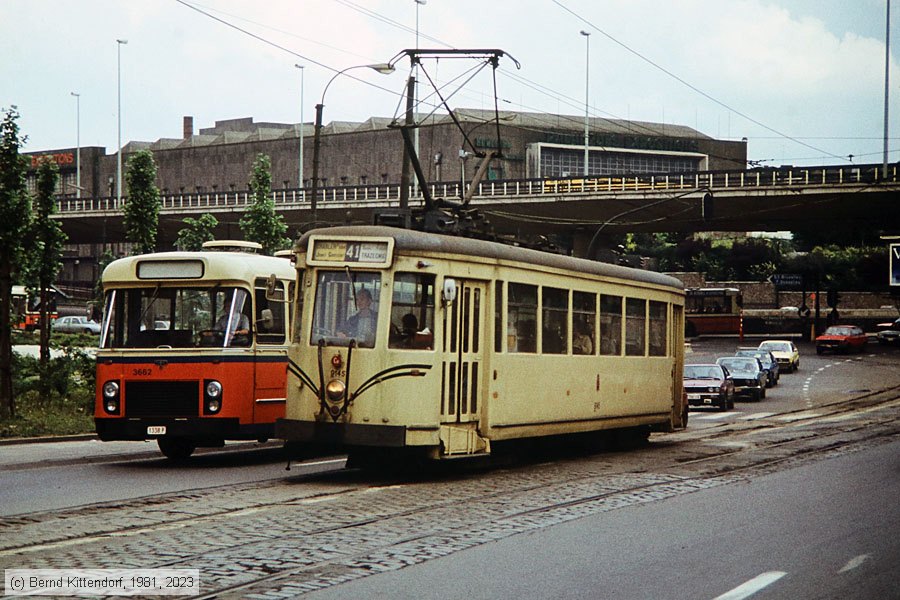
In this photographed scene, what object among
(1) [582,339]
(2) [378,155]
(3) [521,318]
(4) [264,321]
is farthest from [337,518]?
(2) [378,155]

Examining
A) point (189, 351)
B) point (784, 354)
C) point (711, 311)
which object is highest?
point (711, 311)

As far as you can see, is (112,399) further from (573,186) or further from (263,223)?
(573,186)

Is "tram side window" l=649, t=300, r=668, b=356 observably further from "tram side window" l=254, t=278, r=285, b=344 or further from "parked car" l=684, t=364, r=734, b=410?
"parked car" l=684, t=364, r=734, b=410

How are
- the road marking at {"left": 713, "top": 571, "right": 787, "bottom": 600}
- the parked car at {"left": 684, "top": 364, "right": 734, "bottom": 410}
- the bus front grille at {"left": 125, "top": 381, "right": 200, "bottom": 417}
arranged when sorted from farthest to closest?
1. the parked car at {"left": 684, "top": 364, "right": 734, "bottom": 410}
2. the bus front grille at {"left": 125, "top": 381, "right": 200, "bottom": 417}
3. the road marking at {"left": 713, "top": 571, "right": 787, "bottom": 600}

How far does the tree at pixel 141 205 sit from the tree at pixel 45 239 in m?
3.58

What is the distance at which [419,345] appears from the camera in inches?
572

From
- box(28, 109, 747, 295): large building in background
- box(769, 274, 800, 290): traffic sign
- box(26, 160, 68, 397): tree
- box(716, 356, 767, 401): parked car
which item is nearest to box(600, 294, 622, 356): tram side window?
box(26, 160, 68, 397): tree

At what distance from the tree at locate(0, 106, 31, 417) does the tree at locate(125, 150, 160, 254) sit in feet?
23.0

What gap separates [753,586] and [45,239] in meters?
19.7

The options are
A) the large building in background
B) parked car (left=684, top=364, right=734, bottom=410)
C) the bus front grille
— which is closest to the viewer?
the bus front grille

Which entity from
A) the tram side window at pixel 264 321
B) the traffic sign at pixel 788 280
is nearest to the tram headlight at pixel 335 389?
the tram side window at pixel 264 321

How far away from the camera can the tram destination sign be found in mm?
14453

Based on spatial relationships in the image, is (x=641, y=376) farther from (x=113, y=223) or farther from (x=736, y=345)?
(x=113, y=223)

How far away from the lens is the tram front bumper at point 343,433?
1415 centimetres
